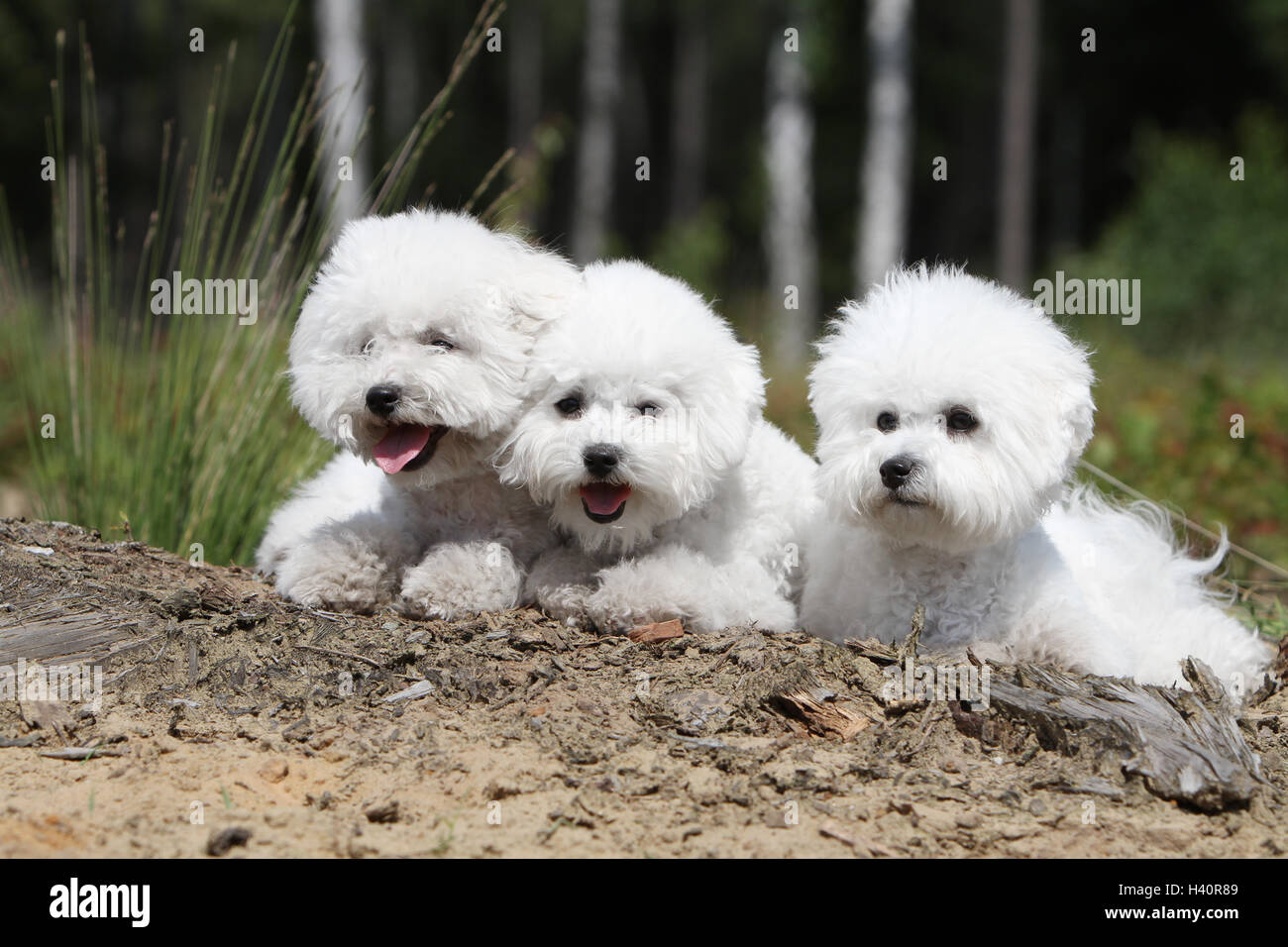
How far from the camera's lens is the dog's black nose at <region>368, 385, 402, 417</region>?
11.7 feet

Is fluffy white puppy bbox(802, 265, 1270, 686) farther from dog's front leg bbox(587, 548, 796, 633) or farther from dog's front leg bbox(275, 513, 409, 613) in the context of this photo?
dog's front leg bbox(275, 513, 409, 613)

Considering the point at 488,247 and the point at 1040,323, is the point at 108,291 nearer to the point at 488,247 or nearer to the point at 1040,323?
the point at 488,247

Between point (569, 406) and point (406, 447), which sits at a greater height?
point (569, 406)

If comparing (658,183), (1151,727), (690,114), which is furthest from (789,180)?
(658,183)

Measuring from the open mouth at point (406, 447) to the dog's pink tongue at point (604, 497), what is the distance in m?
0.51

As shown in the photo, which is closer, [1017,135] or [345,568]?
[345,568]

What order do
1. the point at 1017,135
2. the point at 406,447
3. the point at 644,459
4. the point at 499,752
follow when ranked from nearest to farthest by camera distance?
the point at 499,752 → the point at 644,459 → the point at 406,447 → the point at 1017,135

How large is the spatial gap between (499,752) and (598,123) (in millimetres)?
21989

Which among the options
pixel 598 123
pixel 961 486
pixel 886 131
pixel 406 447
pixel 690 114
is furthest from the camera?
pixel 690 114

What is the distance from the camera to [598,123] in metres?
23.7

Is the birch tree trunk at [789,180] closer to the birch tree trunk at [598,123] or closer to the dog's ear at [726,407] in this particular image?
the birch tree trunk at [598,123]

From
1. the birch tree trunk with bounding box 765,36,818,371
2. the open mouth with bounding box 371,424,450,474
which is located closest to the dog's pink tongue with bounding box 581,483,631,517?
the open mouth with bounding box 371,424,450,474

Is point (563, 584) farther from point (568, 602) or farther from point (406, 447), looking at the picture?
point (406, 447)
